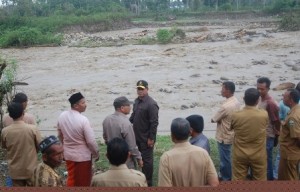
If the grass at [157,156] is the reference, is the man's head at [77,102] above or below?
above

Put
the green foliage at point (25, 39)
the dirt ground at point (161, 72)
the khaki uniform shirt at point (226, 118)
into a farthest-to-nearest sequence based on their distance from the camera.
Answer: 1. the green foliage at point (25, 39)
2. the dirt ground at point (161, 72)
3. the khaki uniform shirt at point (226, 118)

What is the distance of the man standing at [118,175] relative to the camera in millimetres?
3238

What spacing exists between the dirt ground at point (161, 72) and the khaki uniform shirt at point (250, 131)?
5.21 metres

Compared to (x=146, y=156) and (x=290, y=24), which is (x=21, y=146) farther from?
(x=290, y=24)

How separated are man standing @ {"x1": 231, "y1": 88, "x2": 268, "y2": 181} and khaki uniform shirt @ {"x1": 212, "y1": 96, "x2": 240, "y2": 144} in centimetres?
A: 60

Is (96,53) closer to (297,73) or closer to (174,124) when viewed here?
(297,73)

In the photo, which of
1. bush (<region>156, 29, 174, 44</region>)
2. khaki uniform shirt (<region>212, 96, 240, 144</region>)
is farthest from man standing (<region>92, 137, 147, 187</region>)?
bush (<region>156, 29, 174, 44</region>)

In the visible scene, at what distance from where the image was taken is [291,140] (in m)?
4.95

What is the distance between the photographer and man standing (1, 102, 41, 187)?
14.8 ft

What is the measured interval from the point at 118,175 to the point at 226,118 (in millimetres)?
2665

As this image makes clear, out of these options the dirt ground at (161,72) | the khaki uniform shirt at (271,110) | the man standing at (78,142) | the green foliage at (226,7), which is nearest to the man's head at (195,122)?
the man standing at (78,142)

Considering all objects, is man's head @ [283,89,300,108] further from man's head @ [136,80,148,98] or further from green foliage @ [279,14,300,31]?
green foliage @ [279,14,300,31]

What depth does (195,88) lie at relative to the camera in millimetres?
18141

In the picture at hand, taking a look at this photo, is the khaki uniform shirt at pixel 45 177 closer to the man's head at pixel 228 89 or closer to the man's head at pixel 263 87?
the man's head at pixel 228 89
